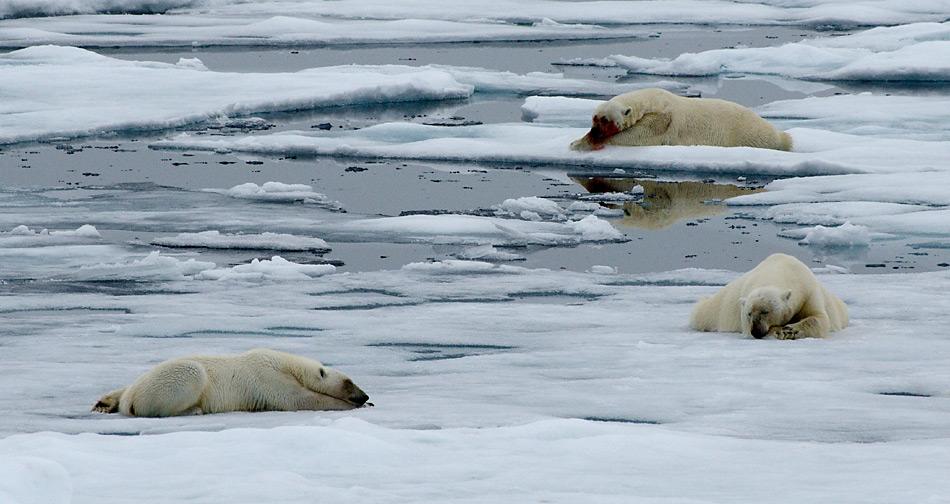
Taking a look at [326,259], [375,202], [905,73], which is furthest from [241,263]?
[905,73]

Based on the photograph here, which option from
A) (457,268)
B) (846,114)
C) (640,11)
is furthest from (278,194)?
(640,11)

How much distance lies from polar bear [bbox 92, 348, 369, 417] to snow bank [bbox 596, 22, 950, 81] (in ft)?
38.8

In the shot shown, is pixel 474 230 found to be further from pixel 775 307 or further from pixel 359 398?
pixel 359 398

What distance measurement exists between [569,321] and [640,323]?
0.89ft

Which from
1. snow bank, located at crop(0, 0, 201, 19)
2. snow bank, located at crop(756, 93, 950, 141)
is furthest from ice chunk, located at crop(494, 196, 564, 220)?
snow bank, located at crop(0, 0, 201, 19)

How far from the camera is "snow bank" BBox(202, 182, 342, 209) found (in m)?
8.77

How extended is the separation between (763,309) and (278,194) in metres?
4.30

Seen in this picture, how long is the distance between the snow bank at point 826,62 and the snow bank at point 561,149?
441cm

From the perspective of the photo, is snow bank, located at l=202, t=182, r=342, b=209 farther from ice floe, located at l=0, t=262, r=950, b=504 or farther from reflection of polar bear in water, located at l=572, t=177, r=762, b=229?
ice floe, located at l=0, t=262, r=950, b=504

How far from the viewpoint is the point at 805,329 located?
17.1 ft

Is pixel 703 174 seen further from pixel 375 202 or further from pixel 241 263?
pixel 241 263

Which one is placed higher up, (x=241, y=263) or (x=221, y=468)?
(x=221, y=468)

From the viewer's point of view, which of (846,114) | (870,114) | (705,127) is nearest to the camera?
(705,127)

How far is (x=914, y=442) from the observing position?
3428mm
